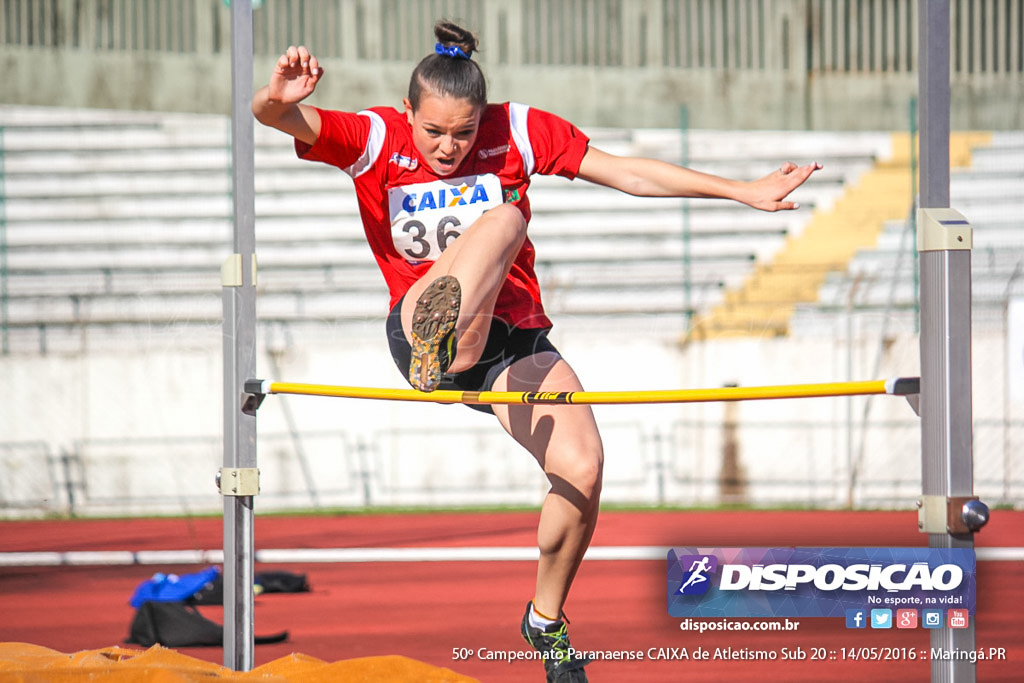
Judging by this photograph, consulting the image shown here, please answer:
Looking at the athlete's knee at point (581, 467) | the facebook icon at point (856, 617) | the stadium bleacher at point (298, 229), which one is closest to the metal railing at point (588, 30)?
the stadium bleacher at point (298, 229)

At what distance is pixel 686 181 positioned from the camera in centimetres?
246

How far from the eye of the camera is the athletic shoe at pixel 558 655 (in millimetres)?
2422

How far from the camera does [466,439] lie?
788 cm

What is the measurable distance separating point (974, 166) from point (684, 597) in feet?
24.8

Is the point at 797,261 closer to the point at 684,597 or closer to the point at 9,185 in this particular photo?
the point at 9,185

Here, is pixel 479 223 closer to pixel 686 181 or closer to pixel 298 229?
pixel 686 181

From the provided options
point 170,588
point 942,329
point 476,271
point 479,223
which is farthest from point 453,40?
point 170,588

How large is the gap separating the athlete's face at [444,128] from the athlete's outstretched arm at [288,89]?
26 centimetres

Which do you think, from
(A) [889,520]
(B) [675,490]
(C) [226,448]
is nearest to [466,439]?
(B) [675,490]

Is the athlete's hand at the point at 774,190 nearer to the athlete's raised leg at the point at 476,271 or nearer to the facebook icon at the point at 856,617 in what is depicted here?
the athlete's raised leg at the point at 476,271

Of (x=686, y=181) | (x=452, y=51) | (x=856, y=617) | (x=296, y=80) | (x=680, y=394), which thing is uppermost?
(x=452, y=51)

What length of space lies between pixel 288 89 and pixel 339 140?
21 centimetres

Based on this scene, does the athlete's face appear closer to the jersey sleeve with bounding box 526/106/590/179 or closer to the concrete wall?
the jersey sleeve with bounding box 526/106/590/179

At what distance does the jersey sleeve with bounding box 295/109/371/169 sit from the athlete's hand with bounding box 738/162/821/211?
887 mm
